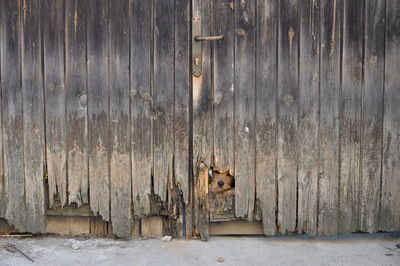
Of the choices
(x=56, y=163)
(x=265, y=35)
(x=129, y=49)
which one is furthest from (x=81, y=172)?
(x=265, y=35)

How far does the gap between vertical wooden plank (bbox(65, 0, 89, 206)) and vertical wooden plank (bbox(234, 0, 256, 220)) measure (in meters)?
1.04

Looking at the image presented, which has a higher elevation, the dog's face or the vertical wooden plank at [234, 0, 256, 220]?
the vertical wooden plank at [234, 0, 256, 220]

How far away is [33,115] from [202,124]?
3.82 feet

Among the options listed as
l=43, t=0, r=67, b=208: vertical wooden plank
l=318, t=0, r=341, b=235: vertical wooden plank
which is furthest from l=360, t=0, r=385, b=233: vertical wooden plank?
l=43, t=0, r=67, b=208: vertical wooden plank

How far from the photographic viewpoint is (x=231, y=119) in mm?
3316

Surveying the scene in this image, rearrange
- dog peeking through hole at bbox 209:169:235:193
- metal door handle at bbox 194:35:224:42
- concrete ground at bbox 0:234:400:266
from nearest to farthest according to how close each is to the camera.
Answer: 1. concrete ground at bbox 0:234:400:266
2. metal door handle at bbox 194:35:224:42
3. dog peeking through hole at bbox 209:169:235:193

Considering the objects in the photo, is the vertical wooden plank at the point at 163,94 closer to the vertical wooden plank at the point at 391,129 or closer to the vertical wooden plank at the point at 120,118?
the vertical wooden plank at the point at 120,118

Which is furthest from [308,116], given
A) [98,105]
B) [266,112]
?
[98,105]

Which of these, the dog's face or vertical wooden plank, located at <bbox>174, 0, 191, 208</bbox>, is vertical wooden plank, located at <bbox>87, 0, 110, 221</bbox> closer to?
vertical wooden plank, located at <bbox>174, 0, 191, 208</bbox>

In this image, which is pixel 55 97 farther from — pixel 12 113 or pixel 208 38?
pixel 208 38

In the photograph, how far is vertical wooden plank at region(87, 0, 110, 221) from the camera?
329 cm

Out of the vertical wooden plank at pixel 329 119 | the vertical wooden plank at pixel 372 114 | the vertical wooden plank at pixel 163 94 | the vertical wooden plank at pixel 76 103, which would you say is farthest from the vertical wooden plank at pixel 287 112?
the vertical wooden plank at pixel 76 103

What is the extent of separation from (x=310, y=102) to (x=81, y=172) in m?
1.64

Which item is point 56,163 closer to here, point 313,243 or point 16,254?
point 16,254
